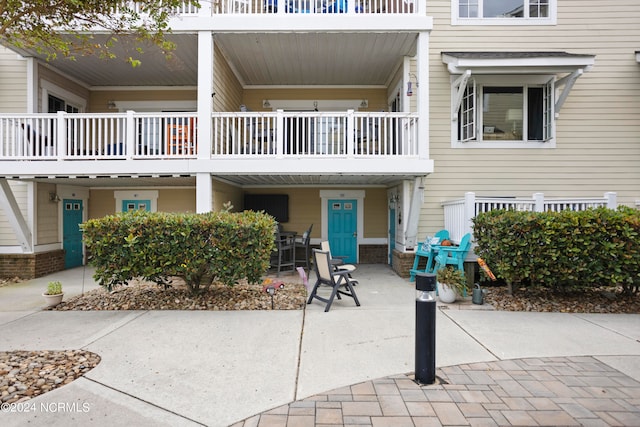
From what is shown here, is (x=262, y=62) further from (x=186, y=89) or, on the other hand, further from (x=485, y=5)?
(x=485, y=5)

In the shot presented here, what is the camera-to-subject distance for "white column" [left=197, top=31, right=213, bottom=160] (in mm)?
7617

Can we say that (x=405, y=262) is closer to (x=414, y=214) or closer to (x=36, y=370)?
(x=414, y=214)

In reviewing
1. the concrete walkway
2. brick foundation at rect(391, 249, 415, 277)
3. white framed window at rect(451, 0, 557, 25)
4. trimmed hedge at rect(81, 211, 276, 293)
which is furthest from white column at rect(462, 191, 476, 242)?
white framed window at rect(451, 0, 557, 25)

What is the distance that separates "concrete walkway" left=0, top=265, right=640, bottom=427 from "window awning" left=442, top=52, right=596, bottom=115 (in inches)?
213

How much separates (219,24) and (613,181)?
10247 mm

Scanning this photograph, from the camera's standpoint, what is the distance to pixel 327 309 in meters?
5.65

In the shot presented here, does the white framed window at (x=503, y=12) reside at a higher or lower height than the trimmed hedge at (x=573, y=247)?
higher

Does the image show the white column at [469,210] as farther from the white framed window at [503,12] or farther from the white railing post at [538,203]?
the white framed window at [503,12]

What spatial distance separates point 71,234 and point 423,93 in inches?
402

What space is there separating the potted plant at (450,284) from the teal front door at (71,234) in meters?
9.86

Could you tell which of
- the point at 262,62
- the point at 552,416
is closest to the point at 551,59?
the point at 262,62

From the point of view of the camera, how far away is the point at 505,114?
8898 mm

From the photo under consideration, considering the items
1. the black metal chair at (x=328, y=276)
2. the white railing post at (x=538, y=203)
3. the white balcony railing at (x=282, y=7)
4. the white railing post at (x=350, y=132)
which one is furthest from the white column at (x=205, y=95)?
the white railing post at (x=538, y=203)

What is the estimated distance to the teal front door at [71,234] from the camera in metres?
9.74
